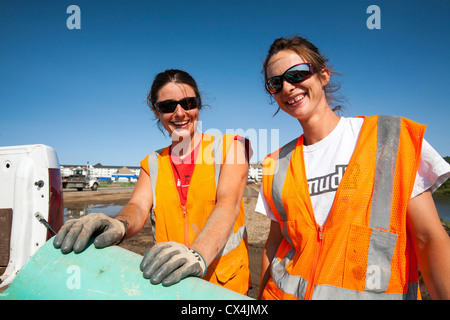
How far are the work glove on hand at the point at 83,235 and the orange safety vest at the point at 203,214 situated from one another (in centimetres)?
54

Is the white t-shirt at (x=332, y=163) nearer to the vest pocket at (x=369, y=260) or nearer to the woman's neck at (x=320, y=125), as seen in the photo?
the woman's neck at (x=320, y=125)

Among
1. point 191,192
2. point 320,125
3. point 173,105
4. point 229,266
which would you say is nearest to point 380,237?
point 320,125

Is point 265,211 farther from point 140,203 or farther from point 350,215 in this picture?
point 140,203

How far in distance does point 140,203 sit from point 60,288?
38.7 inches

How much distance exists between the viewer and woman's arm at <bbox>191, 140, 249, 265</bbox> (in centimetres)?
145

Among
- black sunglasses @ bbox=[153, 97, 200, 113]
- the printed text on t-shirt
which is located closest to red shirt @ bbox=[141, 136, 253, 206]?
black sunglasses @ bbox=[153, 97, 200, 113]

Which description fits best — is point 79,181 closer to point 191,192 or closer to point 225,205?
point 191,192

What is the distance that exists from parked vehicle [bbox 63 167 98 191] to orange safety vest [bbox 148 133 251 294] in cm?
2665

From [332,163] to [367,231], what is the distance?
40 cm

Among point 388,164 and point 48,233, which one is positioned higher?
point 388,164

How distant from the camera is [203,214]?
6.04ft
